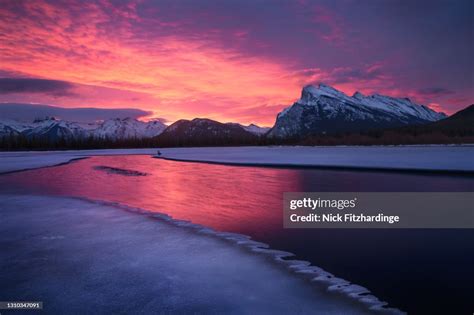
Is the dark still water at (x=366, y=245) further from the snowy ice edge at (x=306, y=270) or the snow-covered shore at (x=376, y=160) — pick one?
the snow-covered shore at (x=376, y=160)

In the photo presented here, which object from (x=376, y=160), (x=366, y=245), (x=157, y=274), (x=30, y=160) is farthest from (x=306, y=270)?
(x=30, y=160)

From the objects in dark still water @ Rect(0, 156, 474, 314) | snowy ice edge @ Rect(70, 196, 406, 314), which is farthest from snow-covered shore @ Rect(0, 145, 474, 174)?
snowy ice edge @ Rect(70, 196, 406, 314)

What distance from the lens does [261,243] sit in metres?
7.39

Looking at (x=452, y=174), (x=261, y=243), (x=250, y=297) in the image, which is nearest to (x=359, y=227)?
(x=261, y=243)

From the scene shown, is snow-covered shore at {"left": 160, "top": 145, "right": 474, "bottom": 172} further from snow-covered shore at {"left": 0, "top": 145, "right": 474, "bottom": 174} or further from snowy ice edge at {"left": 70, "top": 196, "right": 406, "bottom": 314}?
snowy ice edge at {"left": 70, "top": 196, "right": 406, "bottom": 314}

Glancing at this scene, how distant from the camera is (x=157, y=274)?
17.9 ft

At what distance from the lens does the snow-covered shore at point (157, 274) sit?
444 centimetres

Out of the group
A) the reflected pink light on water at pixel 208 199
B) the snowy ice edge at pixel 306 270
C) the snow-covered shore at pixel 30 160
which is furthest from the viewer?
the snow-covered shore at pixel 30 160

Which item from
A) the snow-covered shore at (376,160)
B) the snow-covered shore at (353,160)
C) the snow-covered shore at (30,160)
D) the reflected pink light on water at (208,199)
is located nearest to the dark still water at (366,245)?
the reflected pink light on water at (208,199)

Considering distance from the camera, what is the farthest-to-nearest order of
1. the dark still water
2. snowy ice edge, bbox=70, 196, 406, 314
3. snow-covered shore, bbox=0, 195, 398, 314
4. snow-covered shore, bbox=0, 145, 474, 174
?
1. snow-covered shore, bbox=0, 145, 474, 174
2. the dark still water
3. snowy ice edge, bbox=70, 196, 406, 314
4. snow-covered shore, bbox=0, 195, 398, 314

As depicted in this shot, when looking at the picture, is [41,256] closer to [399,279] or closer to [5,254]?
[5,254]

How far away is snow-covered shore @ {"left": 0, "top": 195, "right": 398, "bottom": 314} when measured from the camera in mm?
4441

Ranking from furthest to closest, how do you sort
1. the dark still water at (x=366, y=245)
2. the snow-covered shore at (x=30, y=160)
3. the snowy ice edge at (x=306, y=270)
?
1. the snow-covered shore at (x=30, y=160)
2. the dark still water at (x=366, y=245)
3. the snowy ice edge at (x=306, y=270)

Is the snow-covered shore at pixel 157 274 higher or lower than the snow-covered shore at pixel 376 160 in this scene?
lower
